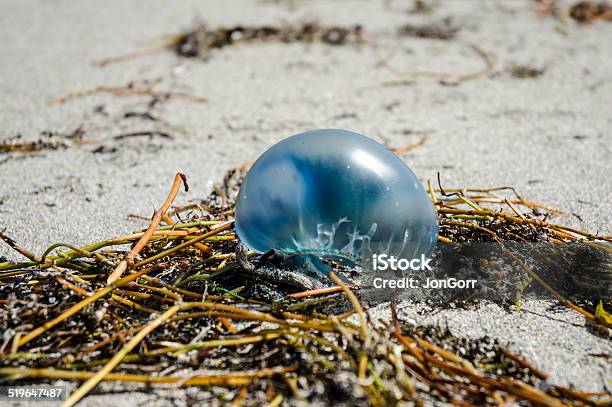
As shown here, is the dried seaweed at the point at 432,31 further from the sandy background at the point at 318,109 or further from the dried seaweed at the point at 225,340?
the dried seaweed at the point at 225,340

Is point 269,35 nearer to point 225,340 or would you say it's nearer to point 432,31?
point 432,31

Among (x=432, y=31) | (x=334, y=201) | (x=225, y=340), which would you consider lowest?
(x=225, y=340)

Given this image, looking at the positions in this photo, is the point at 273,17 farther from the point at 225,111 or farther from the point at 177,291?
the point at 177,291

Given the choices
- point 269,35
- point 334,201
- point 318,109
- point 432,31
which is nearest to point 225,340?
point 334,201

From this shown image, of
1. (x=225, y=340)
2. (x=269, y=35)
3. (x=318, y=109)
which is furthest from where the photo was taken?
(x=269, y=35)

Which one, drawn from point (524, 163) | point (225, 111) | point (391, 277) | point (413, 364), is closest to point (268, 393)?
point (413, 364)

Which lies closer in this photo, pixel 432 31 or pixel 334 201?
pixel 334 201

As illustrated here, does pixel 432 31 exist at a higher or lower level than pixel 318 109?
higher
